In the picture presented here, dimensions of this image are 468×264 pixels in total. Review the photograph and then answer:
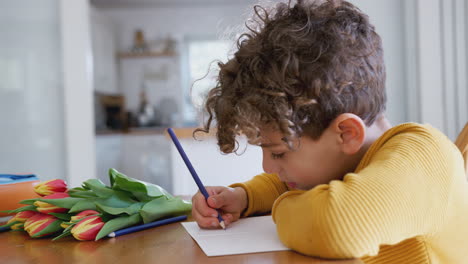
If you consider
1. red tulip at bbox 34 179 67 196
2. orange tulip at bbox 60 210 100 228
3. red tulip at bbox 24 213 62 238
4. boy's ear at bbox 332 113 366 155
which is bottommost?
red tulip at bbox 24 213 62 238

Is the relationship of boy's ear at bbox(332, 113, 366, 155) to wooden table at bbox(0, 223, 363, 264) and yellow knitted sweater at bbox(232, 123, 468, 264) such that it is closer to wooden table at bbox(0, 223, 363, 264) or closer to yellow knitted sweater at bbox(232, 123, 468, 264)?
yellow knitted sweater at bbox(232, 123, 468, 264)

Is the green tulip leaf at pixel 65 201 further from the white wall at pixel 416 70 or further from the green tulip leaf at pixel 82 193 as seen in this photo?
the white wall at pixel 416 70

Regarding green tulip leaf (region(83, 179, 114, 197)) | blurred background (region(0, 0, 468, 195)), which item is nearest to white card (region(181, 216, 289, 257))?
green tulip leaf (region(83, 179, 114, 197))

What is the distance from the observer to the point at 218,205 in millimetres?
817

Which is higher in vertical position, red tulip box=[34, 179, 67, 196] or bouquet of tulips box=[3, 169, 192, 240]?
red tulip box=[34, 179, 67, 196]

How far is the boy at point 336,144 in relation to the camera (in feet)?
1.72

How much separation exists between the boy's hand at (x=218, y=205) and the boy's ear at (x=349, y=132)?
237mm

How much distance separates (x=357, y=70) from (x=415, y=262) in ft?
0.91

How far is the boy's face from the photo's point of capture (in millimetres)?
697

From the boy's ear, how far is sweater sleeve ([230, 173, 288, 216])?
0.80 feet

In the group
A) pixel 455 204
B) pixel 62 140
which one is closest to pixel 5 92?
pixel 62 140

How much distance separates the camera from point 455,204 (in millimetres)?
622

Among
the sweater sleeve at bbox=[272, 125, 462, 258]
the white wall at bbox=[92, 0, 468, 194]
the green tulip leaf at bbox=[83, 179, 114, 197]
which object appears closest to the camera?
the sweater sleeve at bbox=[272, 125, 462, 258]

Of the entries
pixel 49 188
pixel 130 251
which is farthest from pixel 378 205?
pixel 49 188
